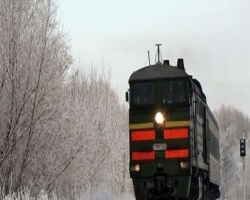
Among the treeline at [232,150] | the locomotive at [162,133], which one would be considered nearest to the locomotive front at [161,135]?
the locomotive at [162,133]

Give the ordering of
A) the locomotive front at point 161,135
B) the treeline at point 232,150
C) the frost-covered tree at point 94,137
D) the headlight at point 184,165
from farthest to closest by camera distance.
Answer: the treeline at point 232,150 → the frost-covered tree at point 94,137 → the locomotive front at point 161,135 → the headlight at point 184,165

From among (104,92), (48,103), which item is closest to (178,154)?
(48,103)

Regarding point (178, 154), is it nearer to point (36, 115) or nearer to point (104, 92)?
point (36, 115)

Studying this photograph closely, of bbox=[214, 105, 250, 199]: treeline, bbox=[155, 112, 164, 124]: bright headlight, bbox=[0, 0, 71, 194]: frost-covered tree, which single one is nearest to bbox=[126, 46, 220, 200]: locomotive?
bbox=[155, 112, 164, 124]: bright headlight

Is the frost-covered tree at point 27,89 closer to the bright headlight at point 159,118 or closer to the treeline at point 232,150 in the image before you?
the bright headlight at point 159,118

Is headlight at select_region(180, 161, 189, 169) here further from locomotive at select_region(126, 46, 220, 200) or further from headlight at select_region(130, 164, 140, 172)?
headlight at select_region(130, 164, 140, 172)

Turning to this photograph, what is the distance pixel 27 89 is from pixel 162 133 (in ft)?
13.1

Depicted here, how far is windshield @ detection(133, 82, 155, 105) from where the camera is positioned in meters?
15.2

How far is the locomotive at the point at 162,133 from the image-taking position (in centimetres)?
1477

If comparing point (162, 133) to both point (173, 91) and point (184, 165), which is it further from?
point (173, 91)

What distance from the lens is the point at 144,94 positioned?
15305mm

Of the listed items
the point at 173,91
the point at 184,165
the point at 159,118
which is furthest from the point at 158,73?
the point at 184,165

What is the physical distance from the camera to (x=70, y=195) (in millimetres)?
20703

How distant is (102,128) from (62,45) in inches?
396
